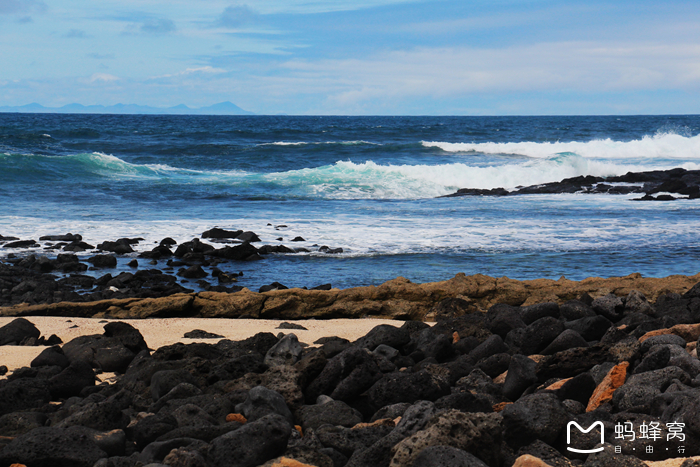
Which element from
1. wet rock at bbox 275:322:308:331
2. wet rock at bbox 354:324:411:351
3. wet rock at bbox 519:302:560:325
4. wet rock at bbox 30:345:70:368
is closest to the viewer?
wet rock at bbox 30:345:70:368

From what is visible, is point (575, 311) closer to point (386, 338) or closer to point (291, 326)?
point (386, 338)

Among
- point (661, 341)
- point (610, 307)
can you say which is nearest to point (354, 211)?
point (610, 307)

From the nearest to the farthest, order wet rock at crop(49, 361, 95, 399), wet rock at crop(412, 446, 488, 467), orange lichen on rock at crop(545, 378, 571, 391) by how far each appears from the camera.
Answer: wet rock at crop(412, 446, 488, 467) → orange lichen on rock at crop(545, 378, 571, 391) → wet rock at crop(49, 361, 95, 399)

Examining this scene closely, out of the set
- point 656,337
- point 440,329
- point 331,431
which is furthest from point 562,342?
point 331,431

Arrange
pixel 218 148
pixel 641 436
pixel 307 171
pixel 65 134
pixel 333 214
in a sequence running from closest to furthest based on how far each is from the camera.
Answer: pixel 641 436, pixel 333 214, pixel 307 171, pixel 218 148, pixel 65 134

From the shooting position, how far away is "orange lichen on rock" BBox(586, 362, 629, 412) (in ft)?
10.5

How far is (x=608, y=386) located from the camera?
10.6ft

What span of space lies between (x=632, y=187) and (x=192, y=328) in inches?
725

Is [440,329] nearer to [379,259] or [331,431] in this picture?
[331,431]

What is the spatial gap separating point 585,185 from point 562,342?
18461 millimetres

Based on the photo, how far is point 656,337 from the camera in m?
3.90

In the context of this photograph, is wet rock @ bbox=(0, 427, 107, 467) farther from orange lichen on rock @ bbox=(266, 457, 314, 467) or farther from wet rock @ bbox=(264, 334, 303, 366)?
wet rock @ bbox=(264, 334, 303, 366)

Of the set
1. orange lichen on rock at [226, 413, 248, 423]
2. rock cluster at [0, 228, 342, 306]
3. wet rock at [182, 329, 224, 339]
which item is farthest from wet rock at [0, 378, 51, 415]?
rock cluster at [0, 228, 342, 306]

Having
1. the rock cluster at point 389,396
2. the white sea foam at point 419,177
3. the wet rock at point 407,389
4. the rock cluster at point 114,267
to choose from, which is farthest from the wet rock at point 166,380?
the white sea foam at point 419,177
